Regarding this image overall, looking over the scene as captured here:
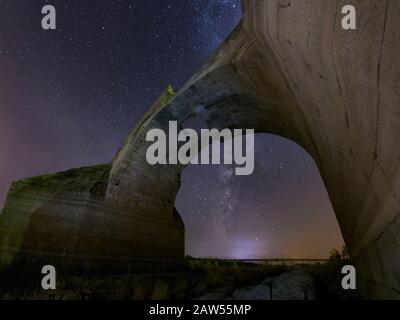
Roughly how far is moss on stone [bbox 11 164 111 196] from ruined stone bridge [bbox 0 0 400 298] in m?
0.03

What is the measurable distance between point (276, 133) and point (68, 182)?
5984 mm

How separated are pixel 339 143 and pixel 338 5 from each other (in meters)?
1.48

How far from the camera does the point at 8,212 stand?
6672 millimetres

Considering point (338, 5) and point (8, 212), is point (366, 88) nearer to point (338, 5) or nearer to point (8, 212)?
point (338, 5)

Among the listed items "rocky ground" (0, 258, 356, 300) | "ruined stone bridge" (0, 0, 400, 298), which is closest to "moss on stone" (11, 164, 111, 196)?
"ruined stone bridge" (0, 0, 400, 298)

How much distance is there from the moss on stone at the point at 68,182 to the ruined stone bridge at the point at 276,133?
0.10 feet

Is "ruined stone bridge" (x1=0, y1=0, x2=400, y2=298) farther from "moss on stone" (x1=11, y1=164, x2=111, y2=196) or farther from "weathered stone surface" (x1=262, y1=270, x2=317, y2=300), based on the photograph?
"weathered stone surface" (x1=262, y1=270, x2=317, y2=300)

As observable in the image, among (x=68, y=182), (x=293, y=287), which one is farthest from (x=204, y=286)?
(x=68, y=182)

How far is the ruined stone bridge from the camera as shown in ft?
5.09

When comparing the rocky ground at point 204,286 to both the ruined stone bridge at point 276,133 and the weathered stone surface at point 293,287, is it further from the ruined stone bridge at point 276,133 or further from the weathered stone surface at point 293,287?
the ruined stone bridge at point 276,133

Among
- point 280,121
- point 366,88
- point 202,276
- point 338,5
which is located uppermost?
point 280,121

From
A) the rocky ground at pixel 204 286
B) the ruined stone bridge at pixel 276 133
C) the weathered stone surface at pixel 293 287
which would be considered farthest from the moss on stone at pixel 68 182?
the weathered stone surface at pixel 293 287

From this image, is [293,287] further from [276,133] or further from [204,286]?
[276,133]
